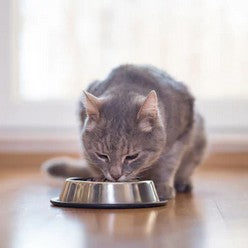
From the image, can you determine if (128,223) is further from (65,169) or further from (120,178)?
(65,169)

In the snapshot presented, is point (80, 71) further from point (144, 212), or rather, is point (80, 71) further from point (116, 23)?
point (144, 212)

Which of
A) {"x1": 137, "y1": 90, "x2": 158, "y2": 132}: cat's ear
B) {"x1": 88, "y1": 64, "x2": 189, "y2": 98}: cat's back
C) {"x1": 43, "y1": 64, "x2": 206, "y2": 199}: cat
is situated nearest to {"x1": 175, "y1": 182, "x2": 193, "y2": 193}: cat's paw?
{"x1": 43, "y1": 64, "x2": 206, "y2": 199}: cat

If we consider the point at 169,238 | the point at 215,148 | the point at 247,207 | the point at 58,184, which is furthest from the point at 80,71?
the point at 169,238

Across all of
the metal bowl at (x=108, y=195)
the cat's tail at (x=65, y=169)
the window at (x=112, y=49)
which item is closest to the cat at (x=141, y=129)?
the metal bowl at (x=108, y=195)

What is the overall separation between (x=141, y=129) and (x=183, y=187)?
0.50 metres

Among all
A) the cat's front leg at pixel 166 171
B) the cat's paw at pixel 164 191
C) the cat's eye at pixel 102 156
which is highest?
the cat's eye at pixel 102 156

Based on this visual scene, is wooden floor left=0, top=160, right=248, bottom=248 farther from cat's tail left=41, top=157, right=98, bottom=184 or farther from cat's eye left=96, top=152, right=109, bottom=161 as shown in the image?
cat's tail left=41, top=157, right=98, bottom=184

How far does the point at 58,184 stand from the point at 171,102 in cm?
62

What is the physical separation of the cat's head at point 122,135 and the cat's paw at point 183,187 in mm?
386

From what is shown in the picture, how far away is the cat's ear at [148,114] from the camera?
6.54 feet

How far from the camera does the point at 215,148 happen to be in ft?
11.2

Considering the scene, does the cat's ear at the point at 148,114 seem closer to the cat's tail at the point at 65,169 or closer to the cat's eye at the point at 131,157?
the cat's eye at the point at 131,157

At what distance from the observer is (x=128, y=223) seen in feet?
5.19

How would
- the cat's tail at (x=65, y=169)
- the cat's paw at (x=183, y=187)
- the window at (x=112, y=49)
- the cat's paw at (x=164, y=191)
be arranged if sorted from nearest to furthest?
the cat's paw at (x=164, y=191)
the cat's paw at (x=183, y=187)
the cat's tail at (x=65, y=169)
the window at (x=112, y=49)
